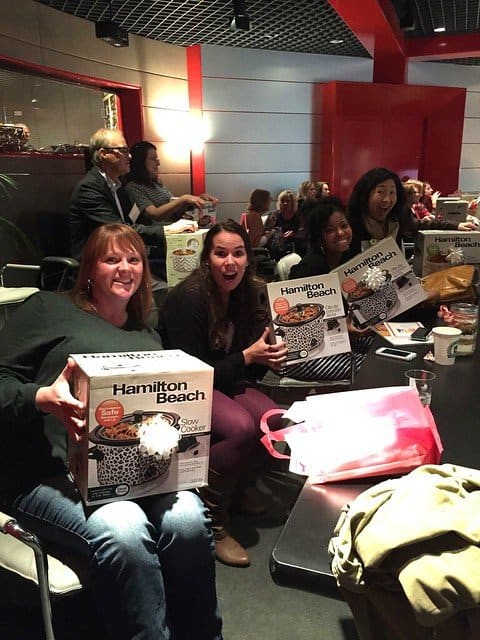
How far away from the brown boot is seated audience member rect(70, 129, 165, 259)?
57.2 inches

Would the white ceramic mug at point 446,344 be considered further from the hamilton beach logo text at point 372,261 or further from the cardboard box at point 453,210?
the cardboard box at point 453,210

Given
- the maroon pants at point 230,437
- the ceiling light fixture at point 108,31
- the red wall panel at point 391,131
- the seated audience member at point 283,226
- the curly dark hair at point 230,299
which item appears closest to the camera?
the maroon pants at point 230,437

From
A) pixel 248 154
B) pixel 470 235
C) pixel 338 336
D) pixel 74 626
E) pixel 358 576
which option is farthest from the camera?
pixel 248 154

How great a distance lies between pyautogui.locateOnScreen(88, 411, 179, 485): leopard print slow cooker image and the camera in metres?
1.23

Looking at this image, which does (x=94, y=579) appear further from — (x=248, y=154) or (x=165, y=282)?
(x=248, y=154)

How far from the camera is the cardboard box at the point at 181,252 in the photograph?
8.96 feet

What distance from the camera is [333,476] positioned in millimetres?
1158

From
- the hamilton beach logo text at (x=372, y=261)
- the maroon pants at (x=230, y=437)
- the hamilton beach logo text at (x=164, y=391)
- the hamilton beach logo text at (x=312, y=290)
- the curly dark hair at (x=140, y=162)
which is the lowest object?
the maroon pants at (x=230, y=437)

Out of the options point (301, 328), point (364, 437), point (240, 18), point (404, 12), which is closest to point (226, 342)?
point (301, 328)

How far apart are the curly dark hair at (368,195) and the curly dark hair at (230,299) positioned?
88cm

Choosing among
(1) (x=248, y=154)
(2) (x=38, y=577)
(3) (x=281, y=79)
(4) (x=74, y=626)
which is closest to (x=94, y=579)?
(2) (x=38, y=577)

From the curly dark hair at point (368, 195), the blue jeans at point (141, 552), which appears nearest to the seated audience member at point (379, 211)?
the curly dark hair at point (368, 195)

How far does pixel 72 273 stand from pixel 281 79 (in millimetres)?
5829

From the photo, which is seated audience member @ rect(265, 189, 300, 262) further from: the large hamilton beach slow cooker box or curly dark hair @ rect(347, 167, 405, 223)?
the large hamilton beach slow cooker box
